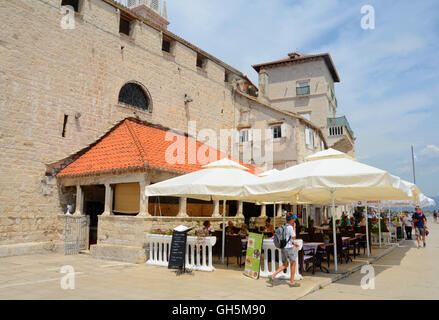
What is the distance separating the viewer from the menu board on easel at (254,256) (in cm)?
809

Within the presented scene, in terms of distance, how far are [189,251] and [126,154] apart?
4.77 meters

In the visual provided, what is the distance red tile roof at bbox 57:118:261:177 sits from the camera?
12.0 m

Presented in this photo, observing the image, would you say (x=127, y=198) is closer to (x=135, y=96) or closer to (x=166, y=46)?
(x=135, y=96)

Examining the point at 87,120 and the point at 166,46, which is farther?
the point at 166,46

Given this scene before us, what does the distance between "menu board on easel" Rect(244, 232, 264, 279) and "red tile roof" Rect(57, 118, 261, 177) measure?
4718 mm

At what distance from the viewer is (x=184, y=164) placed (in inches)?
547

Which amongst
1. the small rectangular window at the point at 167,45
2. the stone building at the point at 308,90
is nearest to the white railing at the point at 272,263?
the small rectangular window at the point at 167,45

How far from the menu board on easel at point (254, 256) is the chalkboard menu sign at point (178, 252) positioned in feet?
5.79

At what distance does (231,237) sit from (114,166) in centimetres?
519

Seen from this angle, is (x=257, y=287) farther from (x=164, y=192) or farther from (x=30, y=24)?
(x=30, y=24)

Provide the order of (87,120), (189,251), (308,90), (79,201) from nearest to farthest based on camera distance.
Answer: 1. (189,251)
2. (79,201)
3. (87,120)
4. (308,90)

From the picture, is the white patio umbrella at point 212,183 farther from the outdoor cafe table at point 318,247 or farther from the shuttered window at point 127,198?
the shuttered window at point 127,198

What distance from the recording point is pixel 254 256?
821 cm

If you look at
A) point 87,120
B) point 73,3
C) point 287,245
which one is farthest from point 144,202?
point 73,3
